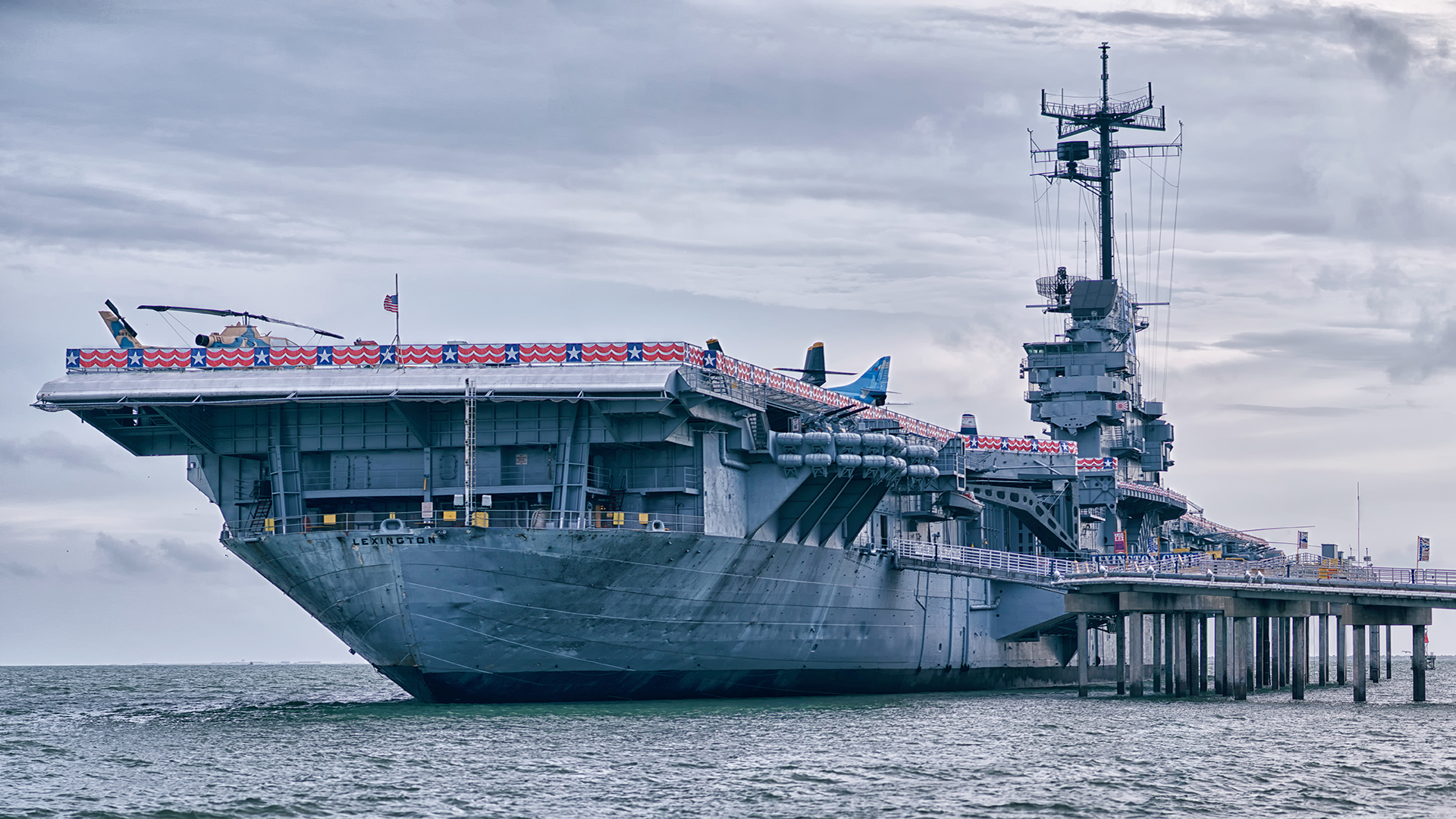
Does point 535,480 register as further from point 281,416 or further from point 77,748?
point 77,748

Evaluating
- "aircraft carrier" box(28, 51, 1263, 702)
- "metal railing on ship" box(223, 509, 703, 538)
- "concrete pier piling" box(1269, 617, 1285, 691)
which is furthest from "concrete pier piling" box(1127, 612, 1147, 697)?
"metal railing on ship" box(223, 509, 703, 538)

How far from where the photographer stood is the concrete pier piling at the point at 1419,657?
5097 cm

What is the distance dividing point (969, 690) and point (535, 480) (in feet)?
82.1

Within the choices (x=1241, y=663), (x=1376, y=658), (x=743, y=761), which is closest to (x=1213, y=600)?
(x=1241, y=663)

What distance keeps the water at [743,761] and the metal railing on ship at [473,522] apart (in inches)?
197

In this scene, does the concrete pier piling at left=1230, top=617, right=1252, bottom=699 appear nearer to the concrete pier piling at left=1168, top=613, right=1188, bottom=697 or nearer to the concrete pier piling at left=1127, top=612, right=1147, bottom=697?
the concrete pier piling at left=1168, top=613, right=1188, bottom=697

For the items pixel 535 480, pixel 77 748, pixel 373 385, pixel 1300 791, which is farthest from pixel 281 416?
pixel 1300 791

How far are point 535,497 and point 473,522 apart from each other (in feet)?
11.2

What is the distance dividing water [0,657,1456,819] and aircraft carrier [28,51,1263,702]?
1.71 metres

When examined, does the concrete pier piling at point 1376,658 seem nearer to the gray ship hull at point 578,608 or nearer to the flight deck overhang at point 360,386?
the gray ship hull at point 578,608

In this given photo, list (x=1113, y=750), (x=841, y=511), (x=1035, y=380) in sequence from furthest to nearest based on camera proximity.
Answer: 1. (x=1035, y=380)
2. (x=841, y=511)
3. (x=1113, y=750)

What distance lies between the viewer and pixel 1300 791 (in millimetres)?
32219

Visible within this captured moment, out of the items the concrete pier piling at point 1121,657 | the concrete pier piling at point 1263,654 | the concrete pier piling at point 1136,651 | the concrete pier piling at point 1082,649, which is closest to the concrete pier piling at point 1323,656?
the concrete pier piling at point 1263,654

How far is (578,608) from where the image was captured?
45.0 meters
